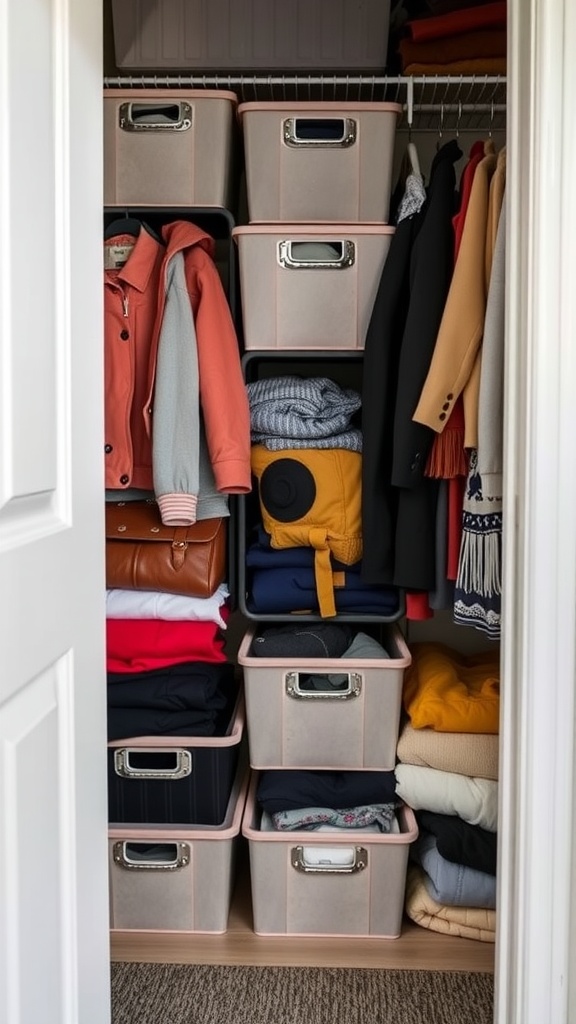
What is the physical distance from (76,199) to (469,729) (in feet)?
4.35

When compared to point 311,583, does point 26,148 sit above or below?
above

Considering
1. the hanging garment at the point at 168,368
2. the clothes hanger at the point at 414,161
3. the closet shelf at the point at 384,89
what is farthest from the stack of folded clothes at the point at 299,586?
the closet shelf at the point at 384,89

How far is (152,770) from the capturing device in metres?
1.92

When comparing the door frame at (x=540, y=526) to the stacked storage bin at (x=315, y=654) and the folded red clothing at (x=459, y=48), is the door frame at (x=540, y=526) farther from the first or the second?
the folded red clothing at (x=459, y=48)

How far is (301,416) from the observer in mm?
1919

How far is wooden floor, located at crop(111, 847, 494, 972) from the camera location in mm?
1806

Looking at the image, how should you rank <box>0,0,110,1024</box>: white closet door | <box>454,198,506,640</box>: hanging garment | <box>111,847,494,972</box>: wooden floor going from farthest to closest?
<box>111,847,494,972</box>: wooden floor < <box>454,198,506,640</box>: hanging garment < <box>0,0,110,1024</box>: white closet door

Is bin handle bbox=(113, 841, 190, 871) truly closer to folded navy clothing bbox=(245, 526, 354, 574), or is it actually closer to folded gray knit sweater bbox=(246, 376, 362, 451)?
folded navy clothing bbox=(245, 526, 354, 574)

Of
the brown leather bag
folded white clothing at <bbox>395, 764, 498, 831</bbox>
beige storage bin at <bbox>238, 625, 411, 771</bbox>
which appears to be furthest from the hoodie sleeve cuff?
folded white clothing at <bbox>395, 764, 498, 831</bbox>

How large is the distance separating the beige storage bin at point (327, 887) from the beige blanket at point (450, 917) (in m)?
0.06

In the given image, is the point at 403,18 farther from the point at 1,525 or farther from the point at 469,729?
the point at 1,525

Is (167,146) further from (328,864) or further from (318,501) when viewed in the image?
(328,864)

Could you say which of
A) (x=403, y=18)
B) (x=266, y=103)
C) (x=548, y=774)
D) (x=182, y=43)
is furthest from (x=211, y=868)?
(x=403, y=18)

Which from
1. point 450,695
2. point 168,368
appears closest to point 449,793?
point 450,695
